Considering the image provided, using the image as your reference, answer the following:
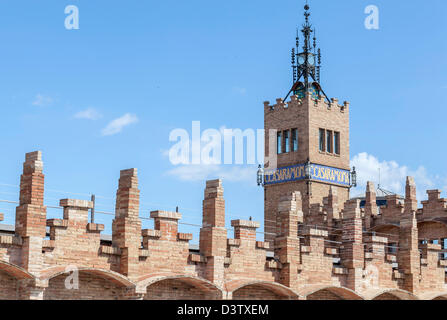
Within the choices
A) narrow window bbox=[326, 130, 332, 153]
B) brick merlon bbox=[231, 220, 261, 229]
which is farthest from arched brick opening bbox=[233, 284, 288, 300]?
narrow window bbox=[326, 130, 332, 153]

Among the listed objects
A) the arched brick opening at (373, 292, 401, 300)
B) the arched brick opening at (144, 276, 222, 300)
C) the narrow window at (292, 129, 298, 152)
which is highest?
the narrow window at (292, 129, 298, 152)

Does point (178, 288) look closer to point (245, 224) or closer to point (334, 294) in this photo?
point (245, 224)

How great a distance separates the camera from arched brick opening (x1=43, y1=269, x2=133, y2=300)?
26125mm

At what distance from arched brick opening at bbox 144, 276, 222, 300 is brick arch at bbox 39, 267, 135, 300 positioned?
1.24m

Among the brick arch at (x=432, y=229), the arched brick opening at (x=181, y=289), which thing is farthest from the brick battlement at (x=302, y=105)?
the arched brick opening at (x=181, y=289)

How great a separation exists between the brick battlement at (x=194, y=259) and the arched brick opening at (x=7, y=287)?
1.2 inches

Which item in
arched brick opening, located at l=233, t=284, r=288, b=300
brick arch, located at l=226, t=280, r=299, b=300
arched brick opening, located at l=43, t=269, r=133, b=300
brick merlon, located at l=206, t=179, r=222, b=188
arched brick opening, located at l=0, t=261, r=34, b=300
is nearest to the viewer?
arched brick opening, located at l=0, t=261, r=34, b=300

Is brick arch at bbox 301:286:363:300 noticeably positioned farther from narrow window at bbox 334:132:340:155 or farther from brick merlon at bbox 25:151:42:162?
narrow window at bbox 334:132:340:155

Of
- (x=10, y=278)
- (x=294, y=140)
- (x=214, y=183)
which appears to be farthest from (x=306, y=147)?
(x=10, y=278)

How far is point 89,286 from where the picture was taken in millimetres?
26953

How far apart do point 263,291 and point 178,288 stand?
403 centimetres

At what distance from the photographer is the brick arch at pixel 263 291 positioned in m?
31.0
